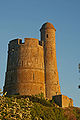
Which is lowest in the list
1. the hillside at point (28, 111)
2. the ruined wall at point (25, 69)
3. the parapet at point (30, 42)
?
the hillside at point (28, 111)

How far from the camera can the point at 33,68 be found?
50.0 meters

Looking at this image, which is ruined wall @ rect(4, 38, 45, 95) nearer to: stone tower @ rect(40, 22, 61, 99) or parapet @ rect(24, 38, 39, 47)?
parapet @ rect(24, 38, 39, 47)

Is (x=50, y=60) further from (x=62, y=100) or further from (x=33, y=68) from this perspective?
(x=62, y=100)

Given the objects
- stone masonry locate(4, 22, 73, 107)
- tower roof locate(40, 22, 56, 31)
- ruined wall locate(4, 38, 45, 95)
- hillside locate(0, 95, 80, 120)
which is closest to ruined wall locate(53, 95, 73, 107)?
hillside locate(0, 95, 80, 120)

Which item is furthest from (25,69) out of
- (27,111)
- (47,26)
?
(27,111)

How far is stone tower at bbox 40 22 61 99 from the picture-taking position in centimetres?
5075

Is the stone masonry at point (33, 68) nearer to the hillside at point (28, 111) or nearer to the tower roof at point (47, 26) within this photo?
the tower roof at point (47, 26)

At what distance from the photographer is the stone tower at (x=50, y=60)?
50.8 m

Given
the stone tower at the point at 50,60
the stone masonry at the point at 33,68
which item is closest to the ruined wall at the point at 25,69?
the stone masonry at the point at 33,68

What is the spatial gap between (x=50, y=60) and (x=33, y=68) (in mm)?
4385

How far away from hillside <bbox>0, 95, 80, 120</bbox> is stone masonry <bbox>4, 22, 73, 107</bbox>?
1064 centimetres

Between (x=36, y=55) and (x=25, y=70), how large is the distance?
3.90 meters

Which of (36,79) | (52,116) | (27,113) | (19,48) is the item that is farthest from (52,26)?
(27,113)

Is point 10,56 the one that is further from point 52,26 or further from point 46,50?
point 52,26
